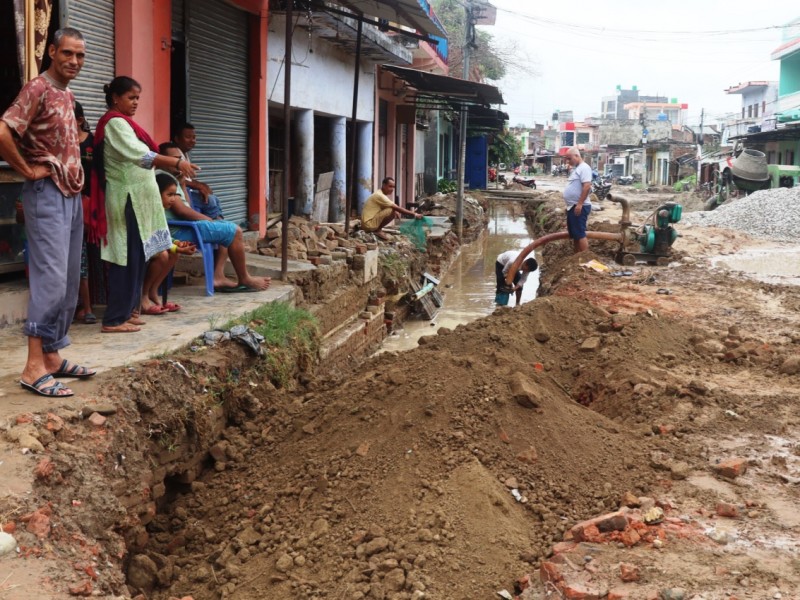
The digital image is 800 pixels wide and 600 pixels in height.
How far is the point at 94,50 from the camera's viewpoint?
722 centimetres

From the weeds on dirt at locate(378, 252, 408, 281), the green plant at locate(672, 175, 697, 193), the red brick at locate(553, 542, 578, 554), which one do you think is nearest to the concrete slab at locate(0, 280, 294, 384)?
the red brick at locate(553, 542, 578, 554)

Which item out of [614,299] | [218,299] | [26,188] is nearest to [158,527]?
[26,188]

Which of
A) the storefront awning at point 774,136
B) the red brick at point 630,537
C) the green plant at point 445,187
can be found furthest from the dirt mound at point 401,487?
the storefront awning at point 774,136

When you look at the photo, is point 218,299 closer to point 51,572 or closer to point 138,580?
point 138,580

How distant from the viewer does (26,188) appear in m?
4.18

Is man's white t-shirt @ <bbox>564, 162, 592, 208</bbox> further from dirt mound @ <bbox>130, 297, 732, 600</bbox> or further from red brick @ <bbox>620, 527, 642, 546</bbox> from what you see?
red brick @ <bbox>620, 527, 642, 546</bbox>

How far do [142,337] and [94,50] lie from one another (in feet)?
9.61

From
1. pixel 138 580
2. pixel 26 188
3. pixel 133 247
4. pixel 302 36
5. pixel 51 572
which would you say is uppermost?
pixel 302 36

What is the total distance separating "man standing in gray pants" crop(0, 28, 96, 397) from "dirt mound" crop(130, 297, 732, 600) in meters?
1.12

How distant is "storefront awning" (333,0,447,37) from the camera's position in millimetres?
9500

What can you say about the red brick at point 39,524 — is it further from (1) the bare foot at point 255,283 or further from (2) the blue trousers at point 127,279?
(1) the bare foot at point 255,283

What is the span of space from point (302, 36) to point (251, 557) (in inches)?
414

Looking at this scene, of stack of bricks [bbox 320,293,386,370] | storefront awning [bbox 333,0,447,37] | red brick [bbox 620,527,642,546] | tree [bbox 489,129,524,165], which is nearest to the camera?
red brick [bbox 620,527,642,546]

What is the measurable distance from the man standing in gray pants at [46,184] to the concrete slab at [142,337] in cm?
35
